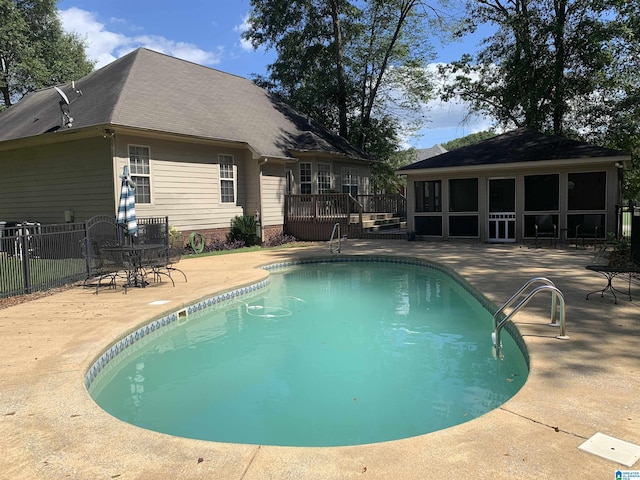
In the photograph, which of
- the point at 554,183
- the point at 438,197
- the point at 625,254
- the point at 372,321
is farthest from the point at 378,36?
the point at 372,321

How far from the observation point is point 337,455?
9.75 feet

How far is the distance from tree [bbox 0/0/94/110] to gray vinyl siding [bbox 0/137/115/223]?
42.2ft

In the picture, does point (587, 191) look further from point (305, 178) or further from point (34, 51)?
point (34, 51)

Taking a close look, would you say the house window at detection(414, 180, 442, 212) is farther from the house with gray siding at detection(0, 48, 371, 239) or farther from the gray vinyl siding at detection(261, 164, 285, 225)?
the gray vinyl siding at detection(261, 164, 285, 225)

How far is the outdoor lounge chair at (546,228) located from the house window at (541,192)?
318 millimetres

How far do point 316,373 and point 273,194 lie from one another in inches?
504

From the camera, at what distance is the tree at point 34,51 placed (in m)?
24.5

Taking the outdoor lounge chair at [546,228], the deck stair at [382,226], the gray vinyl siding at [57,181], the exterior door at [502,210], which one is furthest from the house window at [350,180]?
the gray vinyl siding at [57,181]

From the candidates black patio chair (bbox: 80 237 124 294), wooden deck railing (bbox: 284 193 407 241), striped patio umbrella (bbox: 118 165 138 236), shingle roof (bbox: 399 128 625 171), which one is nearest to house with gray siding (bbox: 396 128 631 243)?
shingle roof (bbox: 399 128 625 171)

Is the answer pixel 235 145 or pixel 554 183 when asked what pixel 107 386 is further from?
pixel 554 183

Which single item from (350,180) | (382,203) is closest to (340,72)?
(350,180)

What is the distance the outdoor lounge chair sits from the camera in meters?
15.3

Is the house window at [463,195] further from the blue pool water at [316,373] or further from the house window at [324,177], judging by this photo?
the blue pool water at [316,373]

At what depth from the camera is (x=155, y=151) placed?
13688 millimetres
